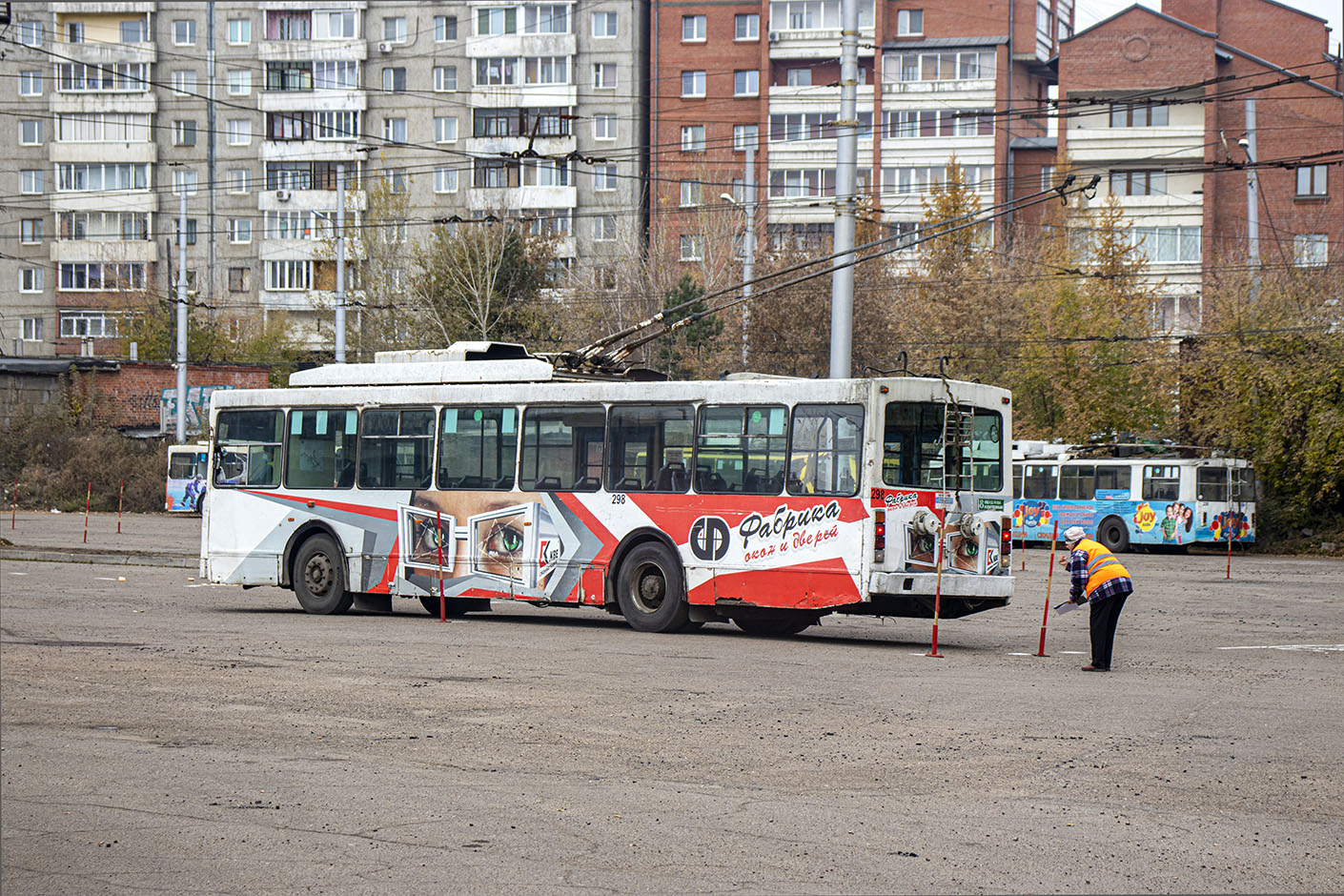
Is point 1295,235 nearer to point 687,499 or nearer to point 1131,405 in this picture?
point 1131,405

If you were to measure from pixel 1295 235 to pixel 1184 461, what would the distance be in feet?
81.6

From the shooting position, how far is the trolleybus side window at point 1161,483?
46469mm

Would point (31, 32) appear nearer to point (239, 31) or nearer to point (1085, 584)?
point (239, 31)

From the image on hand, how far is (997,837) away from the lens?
778 cm

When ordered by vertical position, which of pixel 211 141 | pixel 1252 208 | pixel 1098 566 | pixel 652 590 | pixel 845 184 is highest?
pixel 211 141

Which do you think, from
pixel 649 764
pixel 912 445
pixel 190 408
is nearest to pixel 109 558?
pixel 912 445

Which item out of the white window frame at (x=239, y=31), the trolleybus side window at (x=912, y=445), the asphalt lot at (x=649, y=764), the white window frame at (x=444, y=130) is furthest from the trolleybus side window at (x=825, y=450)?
the white window frame at (x=239, y=31)

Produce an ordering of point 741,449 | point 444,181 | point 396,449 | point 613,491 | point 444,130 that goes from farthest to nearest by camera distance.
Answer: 1. point 444,130
2. point 444,181
3. point 396,449
4. point 613,491
5. point 741,449

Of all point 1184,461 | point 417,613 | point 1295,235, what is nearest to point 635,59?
point 1295,235

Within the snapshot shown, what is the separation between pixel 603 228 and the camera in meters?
75.2

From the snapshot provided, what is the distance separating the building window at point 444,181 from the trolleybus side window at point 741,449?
2448 inches

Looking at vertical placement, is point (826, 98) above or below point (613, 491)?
above

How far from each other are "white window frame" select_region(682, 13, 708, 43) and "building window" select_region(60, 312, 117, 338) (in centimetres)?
3225

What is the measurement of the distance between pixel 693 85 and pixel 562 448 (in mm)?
59693
